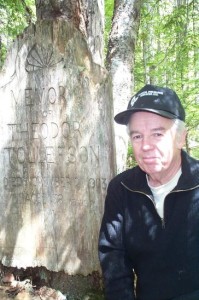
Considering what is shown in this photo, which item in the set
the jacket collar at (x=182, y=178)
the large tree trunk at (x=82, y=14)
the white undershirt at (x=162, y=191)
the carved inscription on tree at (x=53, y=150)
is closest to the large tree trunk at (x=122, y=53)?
the large tree trunk at (x=82, y=14)

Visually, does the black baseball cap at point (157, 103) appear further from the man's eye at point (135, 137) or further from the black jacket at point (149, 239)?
the black jacket at point (149, 239)

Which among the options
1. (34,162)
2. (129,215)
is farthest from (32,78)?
(129,215)

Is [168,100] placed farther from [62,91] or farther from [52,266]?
[52,266]

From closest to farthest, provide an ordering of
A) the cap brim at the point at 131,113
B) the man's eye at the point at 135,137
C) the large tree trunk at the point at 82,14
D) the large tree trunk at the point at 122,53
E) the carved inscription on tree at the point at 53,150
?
the cap brim at the point at 131,113, the man's eye at the point at 135,137, the carved inscription on tree at the point at 53,150, the large tree trunk at the point at 82,14, the large tree trunk at the point at 122,53

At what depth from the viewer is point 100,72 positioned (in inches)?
91.9

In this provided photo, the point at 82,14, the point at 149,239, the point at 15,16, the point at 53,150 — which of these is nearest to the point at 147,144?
the point at 149,239

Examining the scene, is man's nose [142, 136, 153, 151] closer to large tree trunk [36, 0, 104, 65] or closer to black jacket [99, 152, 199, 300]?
black jacket [99, 152, 199, 300]

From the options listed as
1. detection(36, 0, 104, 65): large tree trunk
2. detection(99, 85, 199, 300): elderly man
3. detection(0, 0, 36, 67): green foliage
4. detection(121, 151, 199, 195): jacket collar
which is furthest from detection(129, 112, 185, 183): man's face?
detection(0, 0, 36, 67): green foliage

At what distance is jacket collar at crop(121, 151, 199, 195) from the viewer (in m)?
1.83

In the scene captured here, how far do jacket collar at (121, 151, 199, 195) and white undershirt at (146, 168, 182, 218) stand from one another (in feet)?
0.16

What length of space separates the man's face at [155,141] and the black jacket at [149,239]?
0.45ft

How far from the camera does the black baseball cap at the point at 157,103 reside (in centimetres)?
177

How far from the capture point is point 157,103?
1.78 m

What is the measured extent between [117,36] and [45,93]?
4.80 ft
